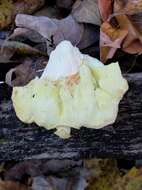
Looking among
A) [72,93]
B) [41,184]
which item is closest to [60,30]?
[72,93]

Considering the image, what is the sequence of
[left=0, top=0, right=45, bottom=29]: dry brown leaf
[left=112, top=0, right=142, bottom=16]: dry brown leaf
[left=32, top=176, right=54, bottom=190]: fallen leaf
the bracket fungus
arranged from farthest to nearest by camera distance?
1. [left=32, top=176, right=54, bottom=190]: fallen leaf
2. [left=0, top=0, right=45, bottom=29]: dry brown leaf
3. [left=112, top=0, right=142, bottom=16]: dry brown leaf
4. the bracket fungus

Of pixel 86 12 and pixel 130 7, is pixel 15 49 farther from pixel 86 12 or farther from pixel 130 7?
pixel 130 7

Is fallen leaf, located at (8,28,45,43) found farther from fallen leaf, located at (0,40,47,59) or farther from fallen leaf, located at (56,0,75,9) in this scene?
fallen leaf, located at (56,0,75,9)

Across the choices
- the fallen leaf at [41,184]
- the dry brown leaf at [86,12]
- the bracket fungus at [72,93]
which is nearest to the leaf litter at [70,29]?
the dry brown leaf at [86,12]

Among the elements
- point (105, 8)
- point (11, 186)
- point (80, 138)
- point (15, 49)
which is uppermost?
point (105, 8)

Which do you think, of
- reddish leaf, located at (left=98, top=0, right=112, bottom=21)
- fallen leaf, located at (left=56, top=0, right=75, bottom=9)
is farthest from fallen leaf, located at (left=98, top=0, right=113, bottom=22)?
fallen leaf, located at (left=56, top=0, right=75, bottom=9)

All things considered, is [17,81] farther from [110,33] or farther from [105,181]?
[105,181]
